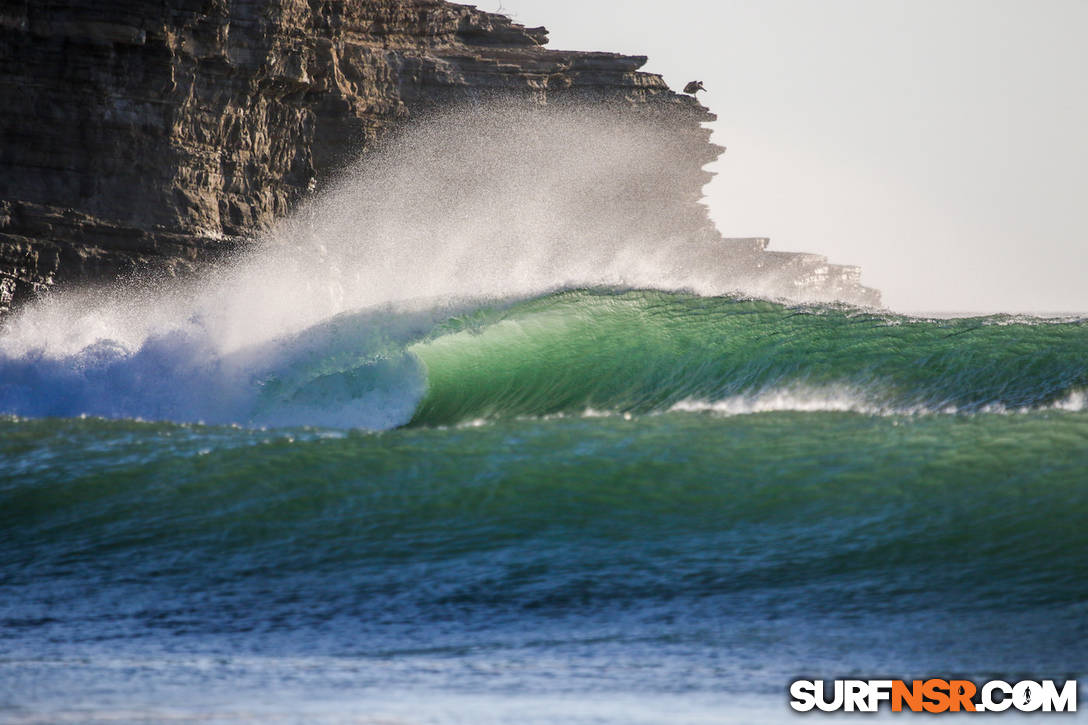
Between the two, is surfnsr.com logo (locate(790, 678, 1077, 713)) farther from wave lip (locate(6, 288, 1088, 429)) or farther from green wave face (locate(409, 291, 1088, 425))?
green wave face (locate(409, 291, 1088, 425))

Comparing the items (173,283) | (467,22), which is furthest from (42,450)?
(467,22)

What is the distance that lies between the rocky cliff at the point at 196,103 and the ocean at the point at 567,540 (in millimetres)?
19606

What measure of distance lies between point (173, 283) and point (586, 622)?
26.0 metres

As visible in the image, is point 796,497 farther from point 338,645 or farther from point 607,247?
point 607,247

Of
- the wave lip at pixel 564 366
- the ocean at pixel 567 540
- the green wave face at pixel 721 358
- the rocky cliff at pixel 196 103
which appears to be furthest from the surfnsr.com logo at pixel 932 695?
the rocky cliff at pixel 196 103

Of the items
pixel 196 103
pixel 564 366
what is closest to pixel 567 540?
pixel 564 366

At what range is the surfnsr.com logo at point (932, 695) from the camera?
3.21 meters

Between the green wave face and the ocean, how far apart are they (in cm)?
5

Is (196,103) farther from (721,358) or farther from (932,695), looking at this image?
(932,695)

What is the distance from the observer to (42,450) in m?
7.93

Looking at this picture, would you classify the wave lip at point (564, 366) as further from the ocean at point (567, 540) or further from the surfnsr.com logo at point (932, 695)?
the surfnsr.com logo at point (932, 695)

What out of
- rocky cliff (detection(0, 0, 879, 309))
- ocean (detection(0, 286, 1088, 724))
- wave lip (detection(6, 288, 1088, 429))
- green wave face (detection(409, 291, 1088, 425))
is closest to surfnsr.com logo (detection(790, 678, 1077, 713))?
ocean (detection(0, 286, 1088, 724))

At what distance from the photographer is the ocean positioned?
363 centimetres

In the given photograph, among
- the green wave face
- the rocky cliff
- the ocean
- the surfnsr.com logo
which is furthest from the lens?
the rocky cliff
